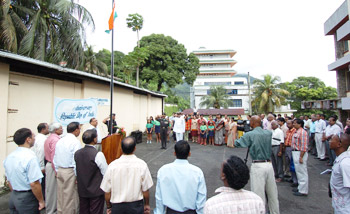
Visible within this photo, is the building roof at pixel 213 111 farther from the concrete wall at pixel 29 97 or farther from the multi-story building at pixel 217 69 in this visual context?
the concrete wall at pixel 29 97

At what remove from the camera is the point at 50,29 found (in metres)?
10.9

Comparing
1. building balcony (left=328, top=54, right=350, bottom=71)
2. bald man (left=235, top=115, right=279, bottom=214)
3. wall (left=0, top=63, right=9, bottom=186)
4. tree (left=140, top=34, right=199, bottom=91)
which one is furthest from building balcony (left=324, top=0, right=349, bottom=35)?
tree (left=140, top=34, right=199, bottom=91)

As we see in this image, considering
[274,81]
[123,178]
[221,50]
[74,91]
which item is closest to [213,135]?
[74,91]

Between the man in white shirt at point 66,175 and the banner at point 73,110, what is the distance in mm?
2702

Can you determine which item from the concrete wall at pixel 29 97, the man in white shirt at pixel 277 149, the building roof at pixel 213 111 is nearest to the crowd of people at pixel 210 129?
the concrete wall at pixel 29 97

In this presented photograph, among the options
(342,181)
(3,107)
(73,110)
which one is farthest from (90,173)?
(73,110)

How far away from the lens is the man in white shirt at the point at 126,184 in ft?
7.72

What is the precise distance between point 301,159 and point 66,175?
4.95m

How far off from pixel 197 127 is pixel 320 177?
6844 millimetres

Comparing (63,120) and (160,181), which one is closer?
(160,181)

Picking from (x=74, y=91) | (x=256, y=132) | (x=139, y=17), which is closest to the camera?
(x=256, y=132)

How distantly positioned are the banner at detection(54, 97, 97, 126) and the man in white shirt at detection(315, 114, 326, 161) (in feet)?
29.5

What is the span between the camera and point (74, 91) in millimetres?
7766

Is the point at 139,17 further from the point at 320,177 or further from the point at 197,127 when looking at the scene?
the point at 320,177
